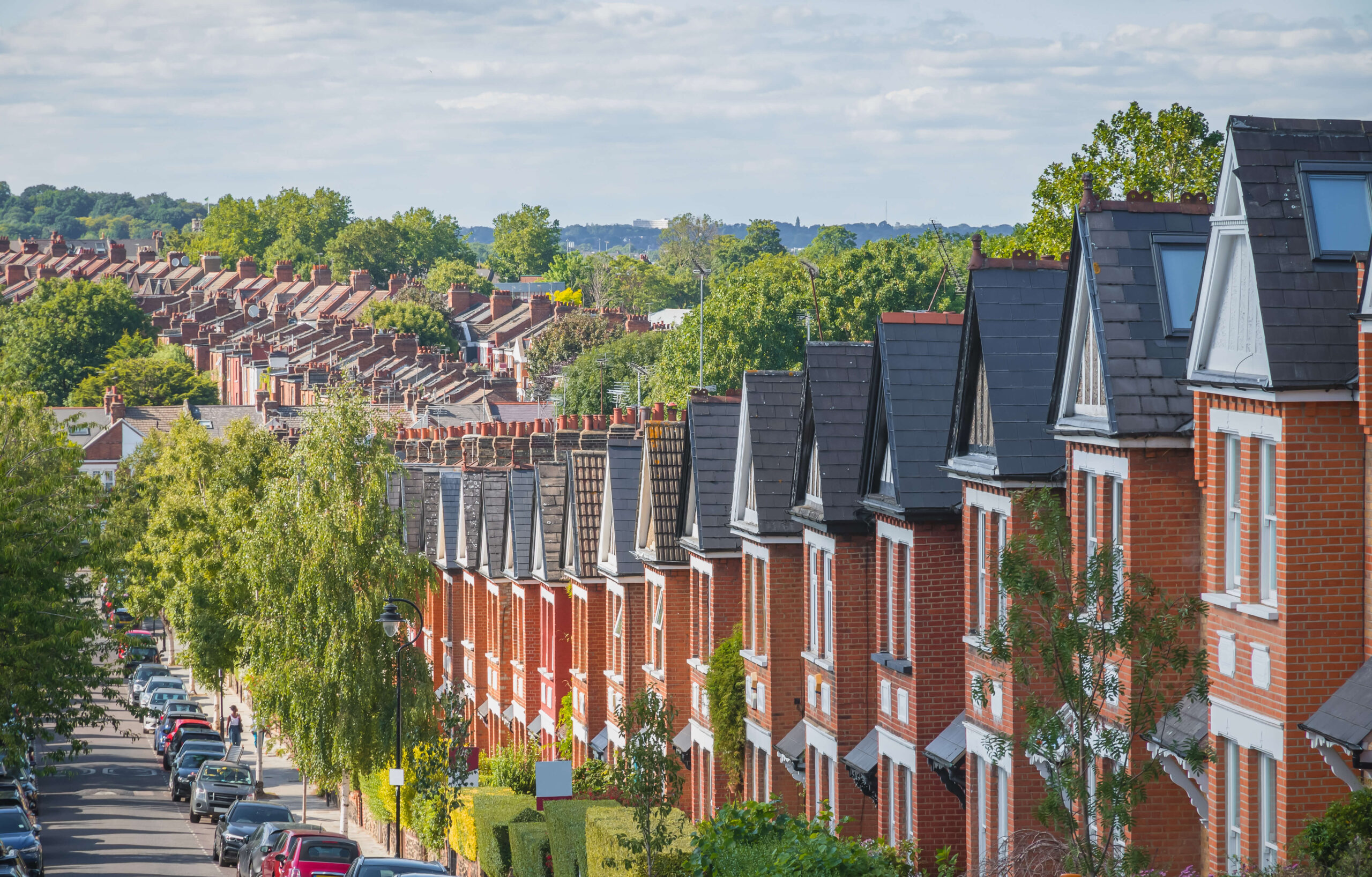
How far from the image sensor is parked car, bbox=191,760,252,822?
1938 inches

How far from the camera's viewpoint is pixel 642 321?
149 m

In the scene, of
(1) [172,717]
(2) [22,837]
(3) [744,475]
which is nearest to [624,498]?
(3) [744,475]

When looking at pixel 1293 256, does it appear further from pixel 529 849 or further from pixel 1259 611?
pixel 529 849

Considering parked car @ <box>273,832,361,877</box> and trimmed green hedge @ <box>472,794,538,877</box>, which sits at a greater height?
parked car @ <box>273,832,361,877</box>

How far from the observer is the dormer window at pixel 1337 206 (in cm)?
1634

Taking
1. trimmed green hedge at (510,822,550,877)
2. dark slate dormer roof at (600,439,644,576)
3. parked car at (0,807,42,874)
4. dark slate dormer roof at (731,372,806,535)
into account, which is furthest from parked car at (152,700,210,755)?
dark slate dormer roof at (731,372,806,535)

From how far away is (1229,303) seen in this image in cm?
1686

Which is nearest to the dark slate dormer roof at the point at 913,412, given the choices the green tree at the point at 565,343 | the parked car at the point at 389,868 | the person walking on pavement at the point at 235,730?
the parked car at the point at 389,868

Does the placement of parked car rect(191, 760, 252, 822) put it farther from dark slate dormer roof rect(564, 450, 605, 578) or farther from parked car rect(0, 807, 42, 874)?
dark slate dormer roof rect(564, 450, 605, 578)

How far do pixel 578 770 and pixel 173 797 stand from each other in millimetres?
21932

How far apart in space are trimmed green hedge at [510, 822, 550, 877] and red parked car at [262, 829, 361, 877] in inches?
123

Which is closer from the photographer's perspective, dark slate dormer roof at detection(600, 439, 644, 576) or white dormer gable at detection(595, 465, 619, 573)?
dark slate dormer roof at detection(600, 439, 644, 576)

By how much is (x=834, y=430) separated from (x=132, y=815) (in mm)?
32290

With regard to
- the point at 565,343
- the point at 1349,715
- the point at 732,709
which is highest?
the point at 565,343
